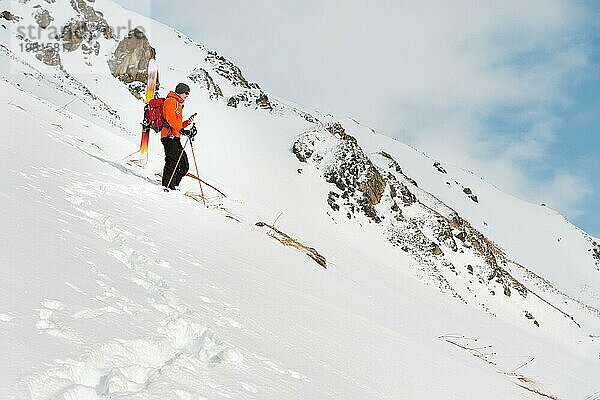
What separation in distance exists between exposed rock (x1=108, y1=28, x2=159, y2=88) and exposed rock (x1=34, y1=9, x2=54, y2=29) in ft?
13.7

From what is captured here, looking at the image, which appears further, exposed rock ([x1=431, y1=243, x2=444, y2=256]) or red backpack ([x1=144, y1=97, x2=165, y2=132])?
exposed rock ([x1=431, y1=243, x2=444, y2=256])

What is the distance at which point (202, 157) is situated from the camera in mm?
26438

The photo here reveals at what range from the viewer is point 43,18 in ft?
100

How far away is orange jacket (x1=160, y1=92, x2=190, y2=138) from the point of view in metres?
8.62

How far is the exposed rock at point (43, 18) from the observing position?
30094 millimetres

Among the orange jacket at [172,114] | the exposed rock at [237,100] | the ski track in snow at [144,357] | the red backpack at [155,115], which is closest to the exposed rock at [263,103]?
the exposed rock at [237,100]

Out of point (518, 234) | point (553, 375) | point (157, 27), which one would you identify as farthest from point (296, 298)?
point (518, 234)

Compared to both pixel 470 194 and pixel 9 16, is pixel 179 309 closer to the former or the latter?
pixel 9 16

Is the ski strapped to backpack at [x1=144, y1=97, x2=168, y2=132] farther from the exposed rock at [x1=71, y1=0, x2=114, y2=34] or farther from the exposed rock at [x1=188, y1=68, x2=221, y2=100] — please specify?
the exposed rock at [x1=188, y1=68, x2=221, y2=100]

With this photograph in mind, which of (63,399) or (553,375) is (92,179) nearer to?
(63,399)

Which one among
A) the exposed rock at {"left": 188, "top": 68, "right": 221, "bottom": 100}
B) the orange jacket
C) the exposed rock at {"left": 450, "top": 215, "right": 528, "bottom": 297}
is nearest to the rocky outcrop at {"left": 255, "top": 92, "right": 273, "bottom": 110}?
the exposed rock at {"left": 188, "top": 68, "right": 221, "bottom": 100}

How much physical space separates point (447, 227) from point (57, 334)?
34.3 meters

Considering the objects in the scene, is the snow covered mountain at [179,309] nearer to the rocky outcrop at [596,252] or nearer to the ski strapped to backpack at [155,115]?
the ski strapped to backpack at [155,115]

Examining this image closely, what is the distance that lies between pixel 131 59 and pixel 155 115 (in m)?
26.2
